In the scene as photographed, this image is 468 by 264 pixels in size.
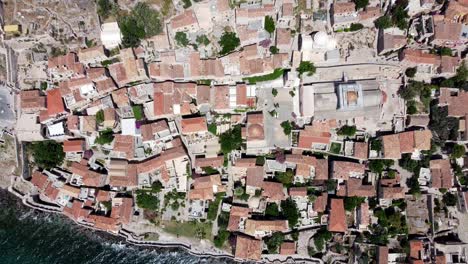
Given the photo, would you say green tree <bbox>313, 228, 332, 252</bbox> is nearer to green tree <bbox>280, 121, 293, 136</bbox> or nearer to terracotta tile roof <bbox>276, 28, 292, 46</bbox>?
green tree <bbox>280, 121, 293, 136</bbox>

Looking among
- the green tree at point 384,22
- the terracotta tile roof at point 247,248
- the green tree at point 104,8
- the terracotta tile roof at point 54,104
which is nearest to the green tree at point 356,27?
the green tree at point 384,22

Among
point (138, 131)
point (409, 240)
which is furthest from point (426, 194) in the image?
point (138, 131)

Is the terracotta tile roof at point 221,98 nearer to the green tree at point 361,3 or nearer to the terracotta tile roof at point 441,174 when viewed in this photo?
the green tree at point 361,3

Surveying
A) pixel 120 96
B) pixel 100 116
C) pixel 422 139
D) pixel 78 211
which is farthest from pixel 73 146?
pixel 422 139

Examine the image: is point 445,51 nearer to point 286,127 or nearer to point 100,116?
point 286,127

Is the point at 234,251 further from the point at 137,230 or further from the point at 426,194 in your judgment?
the point at 426,194

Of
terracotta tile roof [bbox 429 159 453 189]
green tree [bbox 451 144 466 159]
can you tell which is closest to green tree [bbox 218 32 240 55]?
terracotta tile roof [bbox 429 159 453 189]
